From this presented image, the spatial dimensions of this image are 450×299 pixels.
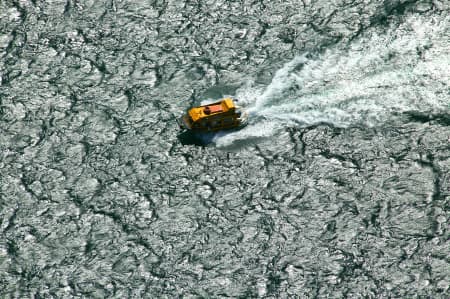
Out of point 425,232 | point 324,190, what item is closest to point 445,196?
point 425,232

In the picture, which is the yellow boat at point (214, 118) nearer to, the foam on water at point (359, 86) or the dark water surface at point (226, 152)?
the foam on water at point (359, 86)

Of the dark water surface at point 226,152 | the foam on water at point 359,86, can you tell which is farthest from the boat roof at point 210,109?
the dark water surface at point 226,152

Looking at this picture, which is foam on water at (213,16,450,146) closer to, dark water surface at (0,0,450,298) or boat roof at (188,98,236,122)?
dark water surface at (0,0,450,298)

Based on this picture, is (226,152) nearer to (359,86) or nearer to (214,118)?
(214,118)

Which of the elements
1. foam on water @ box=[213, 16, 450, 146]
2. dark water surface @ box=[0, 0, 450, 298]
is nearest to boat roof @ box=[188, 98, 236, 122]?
foam on water @ box=[213, 16, 450, 146]

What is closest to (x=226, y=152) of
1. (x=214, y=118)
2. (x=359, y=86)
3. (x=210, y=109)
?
(x=214, y=118)

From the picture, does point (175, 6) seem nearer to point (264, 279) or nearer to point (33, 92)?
point (33, 92)
